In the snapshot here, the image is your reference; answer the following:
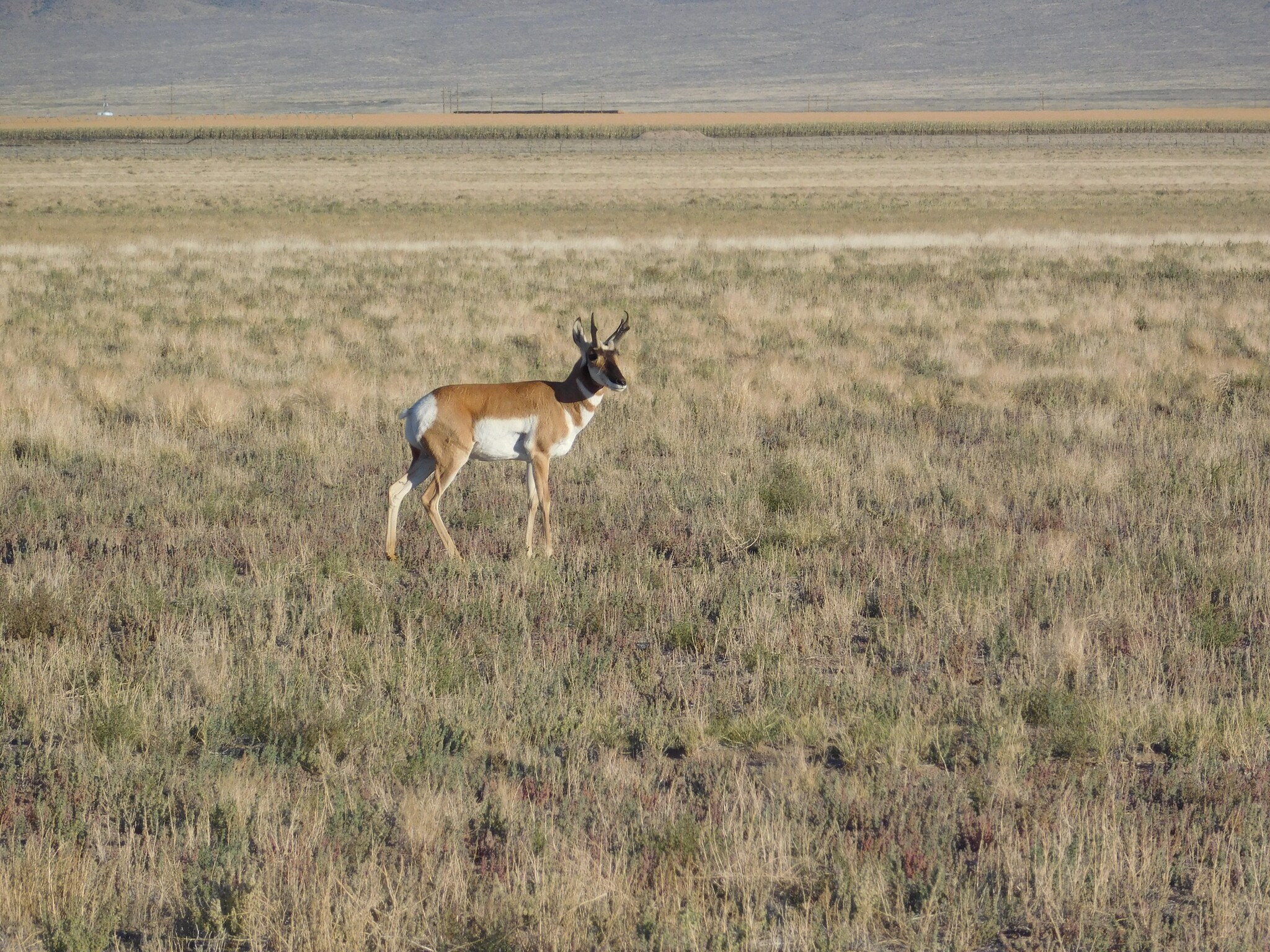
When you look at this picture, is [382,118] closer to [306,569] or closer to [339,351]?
[339,351]

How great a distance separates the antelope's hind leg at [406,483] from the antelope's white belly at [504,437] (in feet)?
1.04

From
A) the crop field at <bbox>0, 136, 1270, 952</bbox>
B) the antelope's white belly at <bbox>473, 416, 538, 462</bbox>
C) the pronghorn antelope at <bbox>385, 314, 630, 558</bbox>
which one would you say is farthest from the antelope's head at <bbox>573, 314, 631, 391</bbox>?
the crop field at <bbox>0, 136, 1270, 952</bbox>

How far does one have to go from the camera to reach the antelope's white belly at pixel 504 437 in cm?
786

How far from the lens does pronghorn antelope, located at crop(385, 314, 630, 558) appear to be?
305 inches

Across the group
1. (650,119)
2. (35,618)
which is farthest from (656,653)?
(650,119)

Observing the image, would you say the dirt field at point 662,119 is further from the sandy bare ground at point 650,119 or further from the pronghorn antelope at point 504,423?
the pronghorn antelope at point 504,423

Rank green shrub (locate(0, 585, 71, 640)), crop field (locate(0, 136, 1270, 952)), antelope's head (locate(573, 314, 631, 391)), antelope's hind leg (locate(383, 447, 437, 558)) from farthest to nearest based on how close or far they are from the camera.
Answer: antelope's hind leg (locate(383, 447, 437, 558)) → antelope's head (locate(573, 314, 631, 391)) → green shrub (locate(0, 585, 71, 640)) → crop field (locate(0, 136, 1270, 952))

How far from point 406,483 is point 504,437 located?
69 centimetres

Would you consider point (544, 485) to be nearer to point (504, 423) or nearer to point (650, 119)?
point (504, 423)

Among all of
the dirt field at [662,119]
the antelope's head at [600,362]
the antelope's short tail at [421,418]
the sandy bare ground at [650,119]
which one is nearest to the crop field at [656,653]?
the antelope's short tail at [421,418]

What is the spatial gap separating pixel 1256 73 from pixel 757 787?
21607 centimetres

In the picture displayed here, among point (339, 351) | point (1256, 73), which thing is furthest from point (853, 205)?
point (1256, 73)

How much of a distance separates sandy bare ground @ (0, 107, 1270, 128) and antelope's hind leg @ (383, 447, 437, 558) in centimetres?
12256

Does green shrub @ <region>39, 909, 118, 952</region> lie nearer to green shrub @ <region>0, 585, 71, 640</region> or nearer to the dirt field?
green shrub @ <region>0, 585, 71, 640</region>
